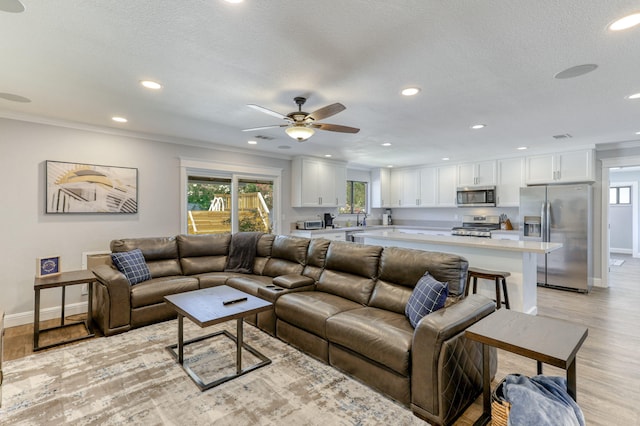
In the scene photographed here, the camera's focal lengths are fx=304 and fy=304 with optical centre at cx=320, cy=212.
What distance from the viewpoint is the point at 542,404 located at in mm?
1494

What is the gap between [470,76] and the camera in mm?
2549

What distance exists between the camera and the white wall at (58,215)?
361 centimetres

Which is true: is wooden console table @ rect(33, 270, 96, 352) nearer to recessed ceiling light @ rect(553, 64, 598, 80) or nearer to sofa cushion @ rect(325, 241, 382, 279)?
sofa cushion @ rect(325, 241, 382, 279)

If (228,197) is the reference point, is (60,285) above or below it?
below

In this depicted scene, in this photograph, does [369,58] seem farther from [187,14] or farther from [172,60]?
[172,60]

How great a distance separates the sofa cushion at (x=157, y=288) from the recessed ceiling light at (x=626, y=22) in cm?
437

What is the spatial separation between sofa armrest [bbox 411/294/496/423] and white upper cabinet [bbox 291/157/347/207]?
4.51 metres

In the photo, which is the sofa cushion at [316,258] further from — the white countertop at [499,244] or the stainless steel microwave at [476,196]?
the stainless steel microwave at [476,196]

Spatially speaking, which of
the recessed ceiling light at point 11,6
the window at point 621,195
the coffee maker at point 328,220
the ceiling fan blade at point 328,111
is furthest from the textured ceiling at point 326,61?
the window at point 621,195

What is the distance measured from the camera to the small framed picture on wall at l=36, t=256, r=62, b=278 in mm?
3277

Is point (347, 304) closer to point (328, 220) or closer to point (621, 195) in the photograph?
point (328, 220)

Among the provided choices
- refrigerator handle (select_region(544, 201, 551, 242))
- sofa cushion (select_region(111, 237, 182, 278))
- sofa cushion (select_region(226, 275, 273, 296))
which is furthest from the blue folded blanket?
refrigerator handle (select_region(544, 201, 551, 242))

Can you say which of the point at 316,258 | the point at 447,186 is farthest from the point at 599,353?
the point at 447,186

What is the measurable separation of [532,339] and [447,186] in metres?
6.09
